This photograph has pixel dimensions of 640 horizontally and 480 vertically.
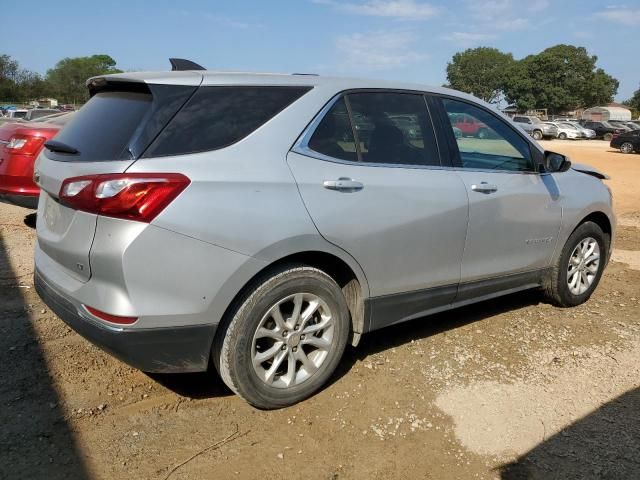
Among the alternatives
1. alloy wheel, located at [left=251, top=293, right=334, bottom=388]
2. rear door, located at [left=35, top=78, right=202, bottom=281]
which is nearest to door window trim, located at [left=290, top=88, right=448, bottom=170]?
rear door, located at [left=35, top=78, right=202, bottom=281]

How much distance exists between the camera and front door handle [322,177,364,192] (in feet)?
10.2

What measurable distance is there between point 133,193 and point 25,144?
442 cm

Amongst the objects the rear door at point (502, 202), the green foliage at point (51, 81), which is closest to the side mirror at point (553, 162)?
the rear door at point (502, 202)

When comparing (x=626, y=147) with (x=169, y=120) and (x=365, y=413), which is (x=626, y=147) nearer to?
(x=365, y=413)

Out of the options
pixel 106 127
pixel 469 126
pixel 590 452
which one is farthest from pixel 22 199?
pixel 590 452

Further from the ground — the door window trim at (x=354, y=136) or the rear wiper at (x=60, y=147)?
the door window trim at (x=354, y=136)

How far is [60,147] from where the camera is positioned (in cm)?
309

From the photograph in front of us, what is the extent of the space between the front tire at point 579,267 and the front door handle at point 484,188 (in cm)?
117

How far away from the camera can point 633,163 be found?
23.2 m

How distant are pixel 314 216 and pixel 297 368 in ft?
2.82

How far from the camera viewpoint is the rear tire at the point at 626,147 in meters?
29.9

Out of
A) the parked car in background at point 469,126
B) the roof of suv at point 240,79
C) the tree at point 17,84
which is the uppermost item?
the roof of suv at point 240,79

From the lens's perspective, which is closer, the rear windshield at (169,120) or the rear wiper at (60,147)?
the rear windshield at (169,120)

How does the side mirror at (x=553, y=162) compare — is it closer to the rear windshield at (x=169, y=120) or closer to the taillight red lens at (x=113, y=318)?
the rear windshield at (x=169, y=120)
